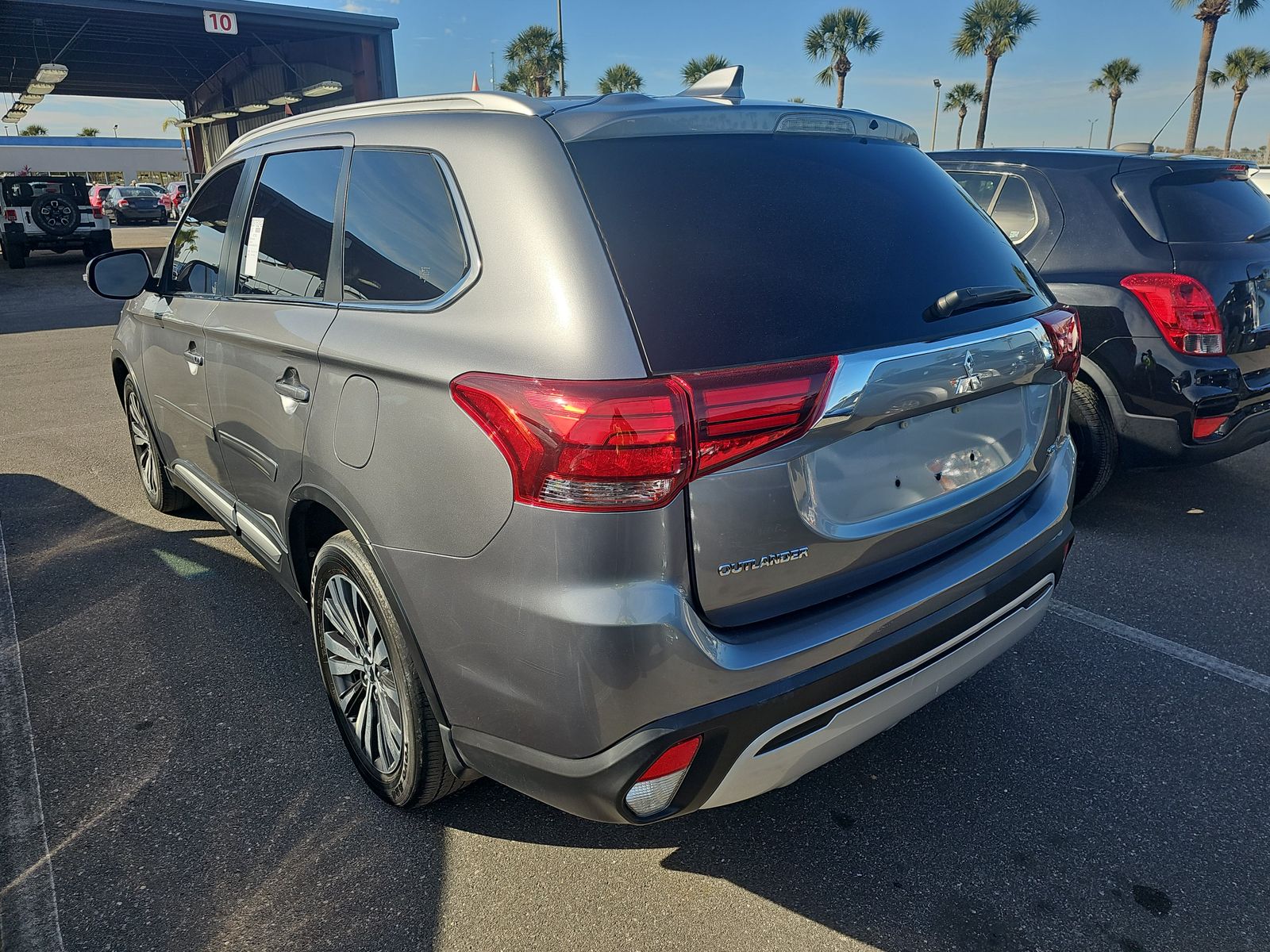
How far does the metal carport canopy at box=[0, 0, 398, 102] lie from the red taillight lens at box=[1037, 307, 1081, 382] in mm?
28294

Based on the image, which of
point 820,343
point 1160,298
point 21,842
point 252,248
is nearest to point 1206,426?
point 1160,298

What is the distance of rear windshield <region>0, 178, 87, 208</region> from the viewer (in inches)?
757

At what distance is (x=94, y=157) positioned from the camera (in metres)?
66.5

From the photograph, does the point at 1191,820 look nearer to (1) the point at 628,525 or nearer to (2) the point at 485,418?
(1) the point at 628,525

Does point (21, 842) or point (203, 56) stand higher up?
point (203, 56)

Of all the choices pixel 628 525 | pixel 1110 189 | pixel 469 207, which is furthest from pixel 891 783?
pixel 1110 189

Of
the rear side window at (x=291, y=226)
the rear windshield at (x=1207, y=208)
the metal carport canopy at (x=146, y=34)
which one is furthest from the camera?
the metal carport canopy at (x=146, y=34)

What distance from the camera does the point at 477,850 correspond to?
90.2 inches

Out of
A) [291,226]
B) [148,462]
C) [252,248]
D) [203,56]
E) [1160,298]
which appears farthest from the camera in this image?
[203,56]

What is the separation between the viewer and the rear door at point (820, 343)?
66.4 inches

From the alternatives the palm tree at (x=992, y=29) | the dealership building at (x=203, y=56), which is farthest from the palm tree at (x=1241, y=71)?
the dealership building at (x=203, y=56)

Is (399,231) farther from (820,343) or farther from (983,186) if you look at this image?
(983,186)

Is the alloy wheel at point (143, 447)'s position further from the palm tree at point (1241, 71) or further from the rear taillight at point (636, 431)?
the palm tree at point (1241, 71)

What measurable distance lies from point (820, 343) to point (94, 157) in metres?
80.4
